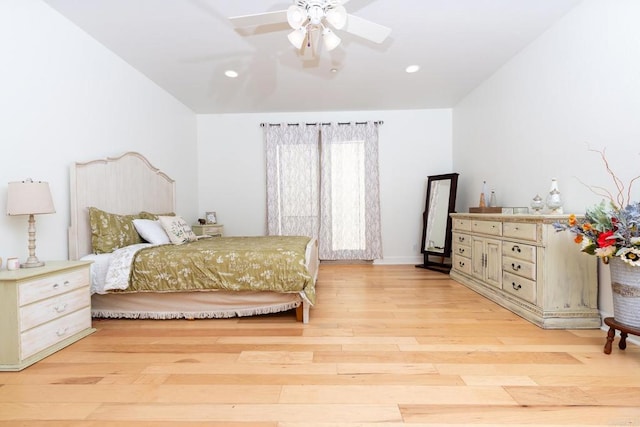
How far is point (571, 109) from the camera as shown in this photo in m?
2.71

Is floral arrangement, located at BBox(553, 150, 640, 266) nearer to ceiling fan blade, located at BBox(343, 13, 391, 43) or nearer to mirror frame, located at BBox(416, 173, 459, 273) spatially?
ceiling fan blade, located at BBox(343, 13, 391, 43)

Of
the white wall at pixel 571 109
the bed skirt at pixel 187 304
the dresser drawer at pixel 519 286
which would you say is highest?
the white wall at pixel 571 109

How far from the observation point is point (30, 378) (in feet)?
5.93

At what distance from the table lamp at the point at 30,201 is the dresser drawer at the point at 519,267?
3689mm

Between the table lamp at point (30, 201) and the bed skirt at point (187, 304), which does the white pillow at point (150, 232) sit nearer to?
the bed skirt at point (187, 304)

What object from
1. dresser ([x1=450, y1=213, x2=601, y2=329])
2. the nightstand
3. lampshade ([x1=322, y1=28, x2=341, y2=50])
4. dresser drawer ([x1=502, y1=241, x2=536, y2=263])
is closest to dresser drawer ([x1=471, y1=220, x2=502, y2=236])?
dresser ([x1=450, y1=213, x2=601, y2=329])

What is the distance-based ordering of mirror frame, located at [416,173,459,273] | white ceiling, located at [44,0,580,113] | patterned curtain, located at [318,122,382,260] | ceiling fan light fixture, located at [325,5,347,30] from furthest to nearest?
patterned curtain, located at [318,122,382,260], mirror frame, located at [416,173,459,273], white ceiling, located at [44,0,580,113], ceiling fan light fixture, located at [325,5,347,30]

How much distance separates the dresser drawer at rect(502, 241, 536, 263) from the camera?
262cm

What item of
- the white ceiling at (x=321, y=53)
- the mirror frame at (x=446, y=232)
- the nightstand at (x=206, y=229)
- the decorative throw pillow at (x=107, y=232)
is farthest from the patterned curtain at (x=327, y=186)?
the decorative throw pillow at (x=107, y=232)

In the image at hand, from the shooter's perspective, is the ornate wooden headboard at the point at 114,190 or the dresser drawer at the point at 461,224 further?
the dresser drawer at the point at 461,224

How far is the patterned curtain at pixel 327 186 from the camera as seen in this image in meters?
5.27

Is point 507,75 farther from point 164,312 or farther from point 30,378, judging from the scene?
point 30,378

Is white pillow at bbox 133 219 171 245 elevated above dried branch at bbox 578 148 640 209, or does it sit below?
below

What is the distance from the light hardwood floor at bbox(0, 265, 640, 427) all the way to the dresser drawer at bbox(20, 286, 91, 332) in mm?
259
